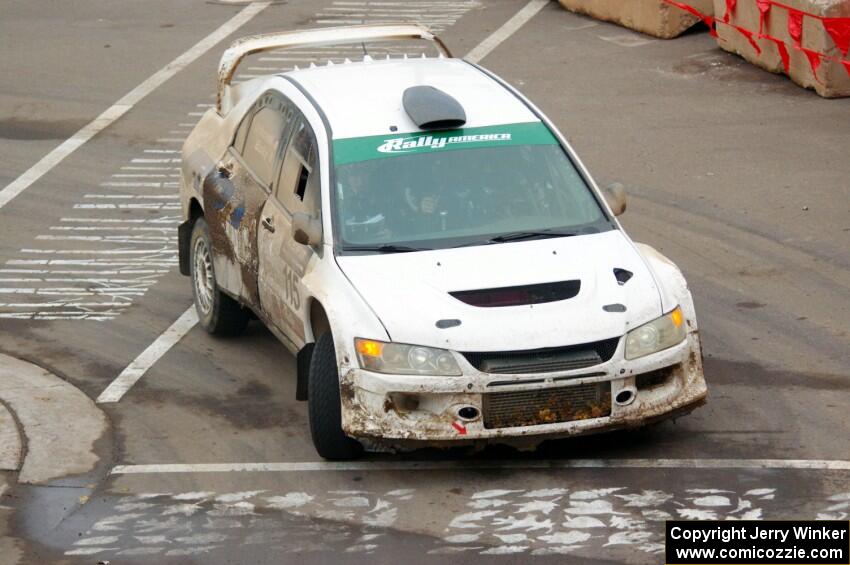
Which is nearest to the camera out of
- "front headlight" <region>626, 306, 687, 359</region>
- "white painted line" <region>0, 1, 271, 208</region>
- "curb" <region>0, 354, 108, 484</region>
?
"front headlight" <region>626, 306, 687, 359</region>

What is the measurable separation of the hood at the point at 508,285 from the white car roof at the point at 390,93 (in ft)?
3.57

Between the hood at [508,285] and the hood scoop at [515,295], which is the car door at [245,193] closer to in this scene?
the hood at [508,285]

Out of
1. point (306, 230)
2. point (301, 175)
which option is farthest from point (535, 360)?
point (301, 175)

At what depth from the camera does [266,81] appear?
424 inches

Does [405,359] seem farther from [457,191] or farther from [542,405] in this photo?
[457,191]

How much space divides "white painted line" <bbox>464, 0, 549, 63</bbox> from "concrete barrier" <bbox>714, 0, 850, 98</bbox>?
3109 millimetres

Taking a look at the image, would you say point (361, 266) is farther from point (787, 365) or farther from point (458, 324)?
point (787, 365)

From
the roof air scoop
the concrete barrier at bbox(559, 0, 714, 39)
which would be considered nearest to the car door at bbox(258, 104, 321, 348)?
the roof air scoop

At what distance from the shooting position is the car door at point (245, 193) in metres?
10.1

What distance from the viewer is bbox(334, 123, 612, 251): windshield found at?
29.7 ft

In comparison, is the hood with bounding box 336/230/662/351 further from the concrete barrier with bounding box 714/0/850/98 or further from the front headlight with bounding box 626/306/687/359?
the concrete barrier with bounding box 714/0/850/98

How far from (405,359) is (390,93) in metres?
2.35

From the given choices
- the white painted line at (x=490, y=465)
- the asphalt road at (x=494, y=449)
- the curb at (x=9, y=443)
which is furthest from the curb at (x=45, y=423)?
the white painted line at (x=490, y=465)

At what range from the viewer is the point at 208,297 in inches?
439
